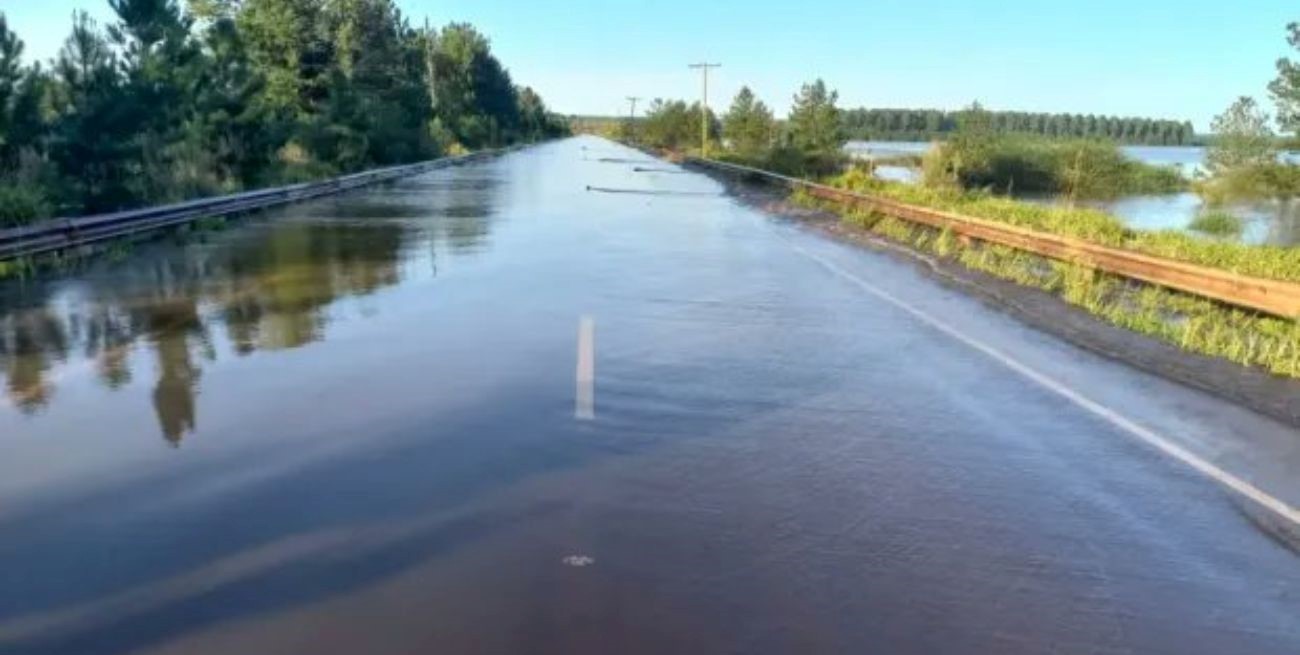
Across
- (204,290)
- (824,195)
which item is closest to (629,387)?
(204,290)

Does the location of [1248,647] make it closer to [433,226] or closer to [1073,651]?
[1073,651]

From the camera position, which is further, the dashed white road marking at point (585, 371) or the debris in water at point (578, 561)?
the dashed white road marking at point (585, 371)

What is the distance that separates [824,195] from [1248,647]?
28.5 metres

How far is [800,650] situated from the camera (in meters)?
4.12

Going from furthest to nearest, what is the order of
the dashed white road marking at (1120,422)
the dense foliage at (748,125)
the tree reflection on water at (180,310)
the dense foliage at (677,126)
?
the dense foliage at (677,126) → the dense foliage at (748,125) → the tree reflection on water at (180,310) → the dashed white road marking at (1120,422)

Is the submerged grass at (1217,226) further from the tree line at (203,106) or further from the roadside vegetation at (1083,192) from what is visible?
the tree line at (203,106)

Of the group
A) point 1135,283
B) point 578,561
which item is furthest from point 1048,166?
point 578,561

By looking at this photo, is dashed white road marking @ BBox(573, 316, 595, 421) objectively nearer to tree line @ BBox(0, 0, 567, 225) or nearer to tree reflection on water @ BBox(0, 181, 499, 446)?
tree reflection on water @ BBox(0, 181, 499, 446)

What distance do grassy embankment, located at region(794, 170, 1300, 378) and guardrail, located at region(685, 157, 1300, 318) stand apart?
229 millimetres

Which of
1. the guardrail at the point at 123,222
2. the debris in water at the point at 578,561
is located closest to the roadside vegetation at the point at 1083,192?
the debris in water at the point at 578,561

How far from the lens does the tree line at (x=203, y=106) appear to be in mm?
19859

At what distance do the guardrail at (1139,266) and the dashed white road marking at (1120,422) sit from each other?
10.2ft

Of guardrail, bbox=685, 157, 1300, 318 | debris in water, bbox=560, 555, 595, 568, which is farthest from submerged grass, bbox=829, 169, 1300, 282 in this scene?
debris in water, bbox=560, 555, 595, 568

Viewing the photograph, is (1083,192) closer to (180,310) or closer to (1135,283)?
(1135,283)
